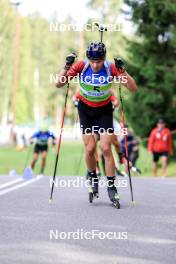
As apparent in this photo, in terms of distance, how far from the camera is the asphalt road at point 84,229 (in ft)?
17.8

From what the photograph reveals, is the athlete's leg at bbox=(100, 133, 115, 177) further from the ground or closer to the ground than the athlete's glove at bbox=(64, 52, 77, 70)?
closer to the ground

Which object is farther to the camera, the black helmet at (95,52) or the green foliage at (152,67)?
the green foliage at (152,67)

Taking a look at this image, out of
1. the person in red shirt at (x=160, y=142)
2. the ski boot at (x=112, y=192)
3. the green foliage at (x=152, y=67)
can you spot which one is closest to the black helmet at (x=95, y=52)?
the ski boot at (x=112, y=192)

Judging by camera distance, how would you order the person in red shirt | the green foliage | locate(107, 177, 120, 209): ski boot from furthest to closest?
the green foliage, the person in red shirt, locate(107, 177, 120, 209): ski boot

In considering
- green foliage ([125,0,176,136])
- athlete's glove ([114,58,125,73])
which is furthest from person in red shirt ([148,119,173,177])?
athlete's glove ([114,58,125,73])

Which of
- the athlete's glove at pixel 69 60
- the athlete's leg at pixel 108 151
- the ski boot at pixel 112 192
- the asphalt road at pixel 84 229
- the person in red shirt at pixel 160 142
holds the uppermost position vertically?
the person in red shirt at pixel 160 142

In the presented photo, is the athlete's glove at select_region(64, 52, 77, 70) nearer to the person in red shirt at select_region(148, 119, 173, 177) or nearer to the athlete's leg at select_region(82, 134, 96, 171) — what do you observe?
the athlete's leg at select_region(82, 134, 96, 171)

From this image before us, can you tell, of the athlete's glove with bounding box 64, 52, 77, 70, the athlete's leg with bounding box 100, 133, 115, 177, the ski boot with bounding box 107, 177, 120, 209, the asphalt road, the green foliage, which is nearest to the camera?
the asphalt road

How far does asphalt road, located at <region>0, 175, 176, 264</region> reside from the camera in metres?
5.42

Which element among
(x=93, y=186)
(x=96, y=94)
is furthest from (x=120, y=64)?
(x=93, y=186)

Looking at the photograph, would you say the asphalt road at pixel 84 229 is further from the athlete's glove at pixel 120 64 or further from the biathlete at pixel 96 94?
the athlete's glove at pixel 120 64

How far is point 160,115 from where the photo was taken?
24.2 meters

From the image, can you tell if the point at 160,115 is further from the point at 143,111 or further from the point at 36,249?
the point at 36,249

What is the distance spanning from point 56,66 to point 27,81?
471cm
